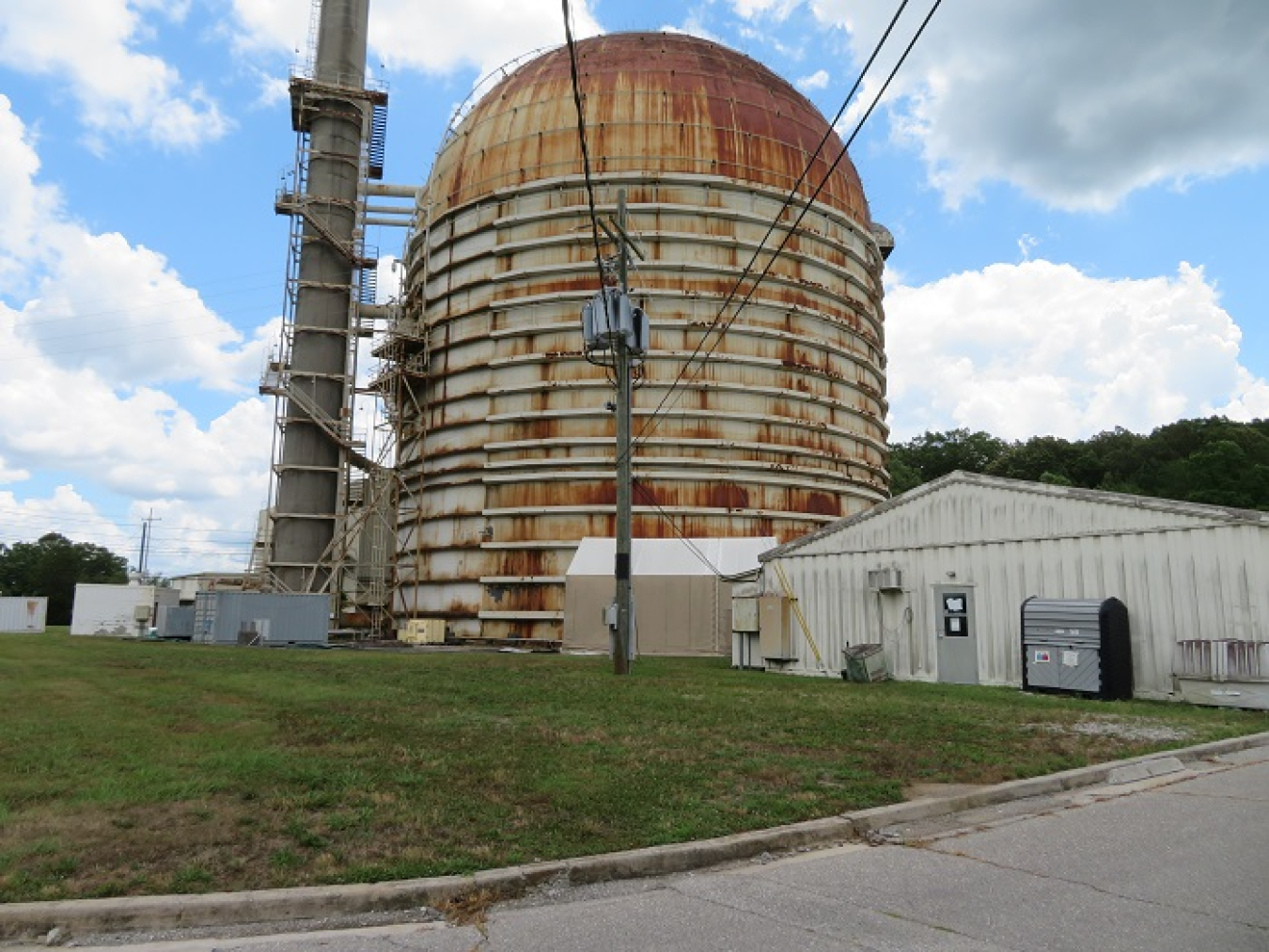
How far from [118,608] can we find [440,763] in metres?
41.3

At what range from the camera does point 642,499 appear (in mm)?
32625

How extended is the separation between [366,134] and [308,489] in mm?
17502

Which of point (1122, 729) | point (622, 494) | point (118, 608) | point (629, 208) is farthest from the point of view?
point (118, 608)

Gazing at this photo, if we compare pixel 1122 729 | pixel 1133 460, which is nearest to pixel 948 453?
pixel 1133 460

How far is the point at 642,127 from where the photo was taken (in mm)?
35125

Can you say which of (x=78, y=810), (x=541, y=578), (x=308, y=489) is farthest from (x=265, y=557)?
(x=78, y=810)

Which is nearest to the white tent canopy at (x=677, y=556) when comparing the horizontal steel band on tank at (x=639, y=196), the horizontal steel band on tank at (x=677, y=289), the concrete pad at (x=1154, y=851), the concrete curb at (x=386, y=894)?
the horizontal steel band on tank at (x=677, y=289)

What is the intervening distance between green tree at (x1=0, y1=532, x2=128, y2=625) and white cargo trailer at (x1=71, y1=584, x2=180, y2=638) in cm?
4417

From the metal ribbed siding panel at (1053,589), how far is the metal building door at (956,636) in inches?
7.2

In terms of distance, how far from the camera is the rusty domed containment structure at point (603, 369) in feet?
108

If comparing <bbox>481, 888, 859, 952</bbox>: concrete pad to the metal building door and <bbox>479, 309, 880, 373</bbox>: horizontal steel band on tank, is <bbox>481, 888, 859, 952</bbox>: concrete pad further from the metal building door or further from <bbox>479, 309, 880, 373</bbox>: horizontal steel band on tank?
<bbox>479, 309, 880, 373</bbox>: horizontal steel band on tank

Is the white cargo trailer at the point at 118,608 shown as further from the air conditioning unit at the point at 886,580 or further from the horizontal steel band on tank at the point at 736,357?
the air conditioning unit at the point at 886,580

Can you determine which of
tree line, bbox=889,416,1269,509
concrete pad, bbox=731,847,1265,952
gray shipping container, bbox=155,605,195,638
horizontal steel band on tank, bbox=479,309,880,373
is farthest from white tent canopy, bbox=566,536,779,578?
tree line, bbox=889,416,1269,509

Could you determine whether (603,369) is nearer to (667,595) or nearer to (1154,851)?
(667,595)
